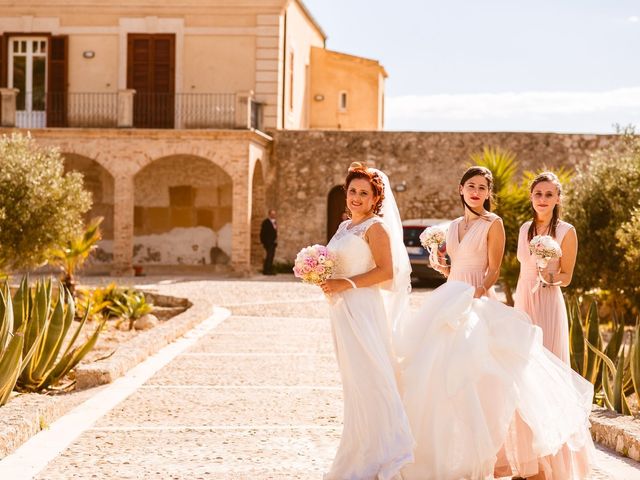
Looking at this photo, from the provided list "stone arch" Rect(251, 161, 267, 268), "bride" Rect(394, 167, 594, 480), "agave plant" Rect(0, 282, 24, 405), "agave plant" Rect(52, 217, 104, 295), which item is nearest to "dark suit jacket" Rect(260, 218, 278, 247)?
"stone arch" Rect(251, 161, 267, 268)

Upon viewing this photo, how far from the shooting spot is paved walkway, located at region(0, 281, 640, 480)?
5.59 meters

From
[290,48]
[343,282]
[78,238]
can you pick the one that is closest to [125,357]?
[343,282]

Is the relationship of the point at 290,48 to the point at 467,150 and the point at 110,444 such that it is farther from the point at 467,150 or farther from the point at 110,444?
the point at 110,444

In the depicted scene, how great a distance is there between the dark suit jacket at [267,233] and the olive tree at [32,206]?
9.38 meters

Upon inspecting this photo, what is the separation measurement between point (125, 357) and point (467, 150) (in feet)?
60.3

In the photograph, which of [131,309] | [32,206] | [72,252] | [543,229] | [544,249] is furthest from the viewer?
[72,252]

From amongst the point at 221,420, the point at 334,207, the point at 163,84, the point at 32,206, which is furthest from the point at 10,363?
the point at 334,207

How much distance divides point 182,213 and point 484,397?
2266 cm

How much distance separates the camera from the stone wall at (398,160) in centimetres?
2642

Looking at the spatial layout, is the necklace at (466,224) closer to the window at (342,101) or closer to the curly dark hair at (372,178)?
the curly dark hair at (372,178)

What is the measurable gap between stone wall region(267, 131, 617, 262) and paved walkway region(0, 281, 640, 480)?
14610 millimetres

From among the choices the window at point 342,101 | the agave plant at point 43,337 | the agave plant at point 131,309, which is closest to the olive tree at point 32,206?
the agave plant at point 131,309

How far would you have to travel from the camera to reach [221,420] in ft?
23.2

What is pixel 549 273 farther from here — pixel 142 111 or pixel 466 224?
pixel 142 111
